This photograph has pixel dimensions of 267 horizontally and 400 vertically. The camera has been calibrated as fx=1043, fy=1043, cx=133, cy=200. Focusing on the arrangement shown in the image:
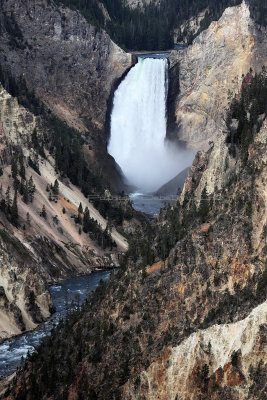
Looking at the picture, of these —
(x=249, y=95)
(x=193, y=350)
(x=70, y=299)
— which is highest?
(x=249, y=95)

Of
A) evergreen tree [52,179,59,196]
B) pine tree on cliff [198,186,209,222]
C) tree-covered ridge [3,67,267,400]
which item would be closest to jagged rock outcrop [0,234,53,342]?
tree-covered ridge [3,67,267,400]

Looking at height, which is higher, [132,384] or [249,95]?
[249,95]

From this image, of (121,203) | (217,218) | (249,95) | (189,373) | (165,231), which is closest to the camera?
(189,373)

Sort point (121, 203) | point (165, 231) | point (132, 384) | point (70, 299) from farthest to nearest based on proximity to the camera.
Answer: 1. point (121, 203)
2. point (70, 299)
3. point (165, 231)
4. point (132, 384)

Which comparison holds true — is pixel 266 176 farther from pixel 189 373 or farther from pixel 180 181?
pixel 180 181

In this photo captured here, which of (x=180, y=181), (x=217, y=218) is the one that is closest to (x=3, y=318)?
(x=217, y=218)

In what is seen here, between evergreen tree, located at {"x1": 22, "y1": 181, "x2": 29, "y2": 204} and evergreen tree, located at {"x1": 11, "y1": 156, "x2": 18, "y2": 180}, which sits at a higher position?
evergreen tree, located at {"x1": 11, "y1": 156, "x2": 18, "y2": 180}

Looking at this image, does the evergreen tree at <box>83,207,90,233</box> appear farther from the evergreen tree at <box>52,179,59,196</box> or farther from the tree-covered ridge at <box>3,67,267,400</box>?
the tree-covered ridge at <box>3,67,267,400</box>

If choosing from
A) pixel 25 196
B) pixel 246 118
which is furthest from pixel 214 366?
pixel 25 196

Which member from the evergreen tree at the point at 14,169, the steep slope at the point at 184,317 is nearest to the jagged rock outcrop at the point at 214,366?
the steep slope at the point at 184,317
